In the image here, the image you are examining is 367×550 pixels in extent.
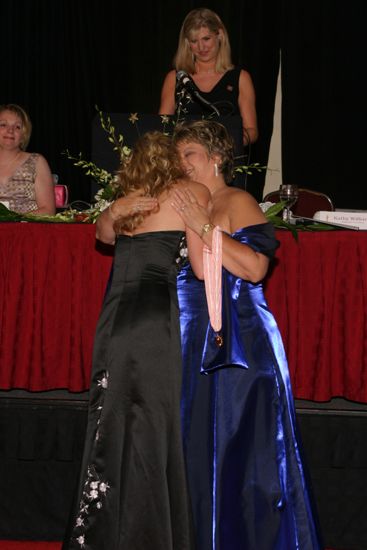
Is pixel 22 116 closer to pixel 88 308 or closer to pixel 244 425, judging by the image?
pixel 88 308

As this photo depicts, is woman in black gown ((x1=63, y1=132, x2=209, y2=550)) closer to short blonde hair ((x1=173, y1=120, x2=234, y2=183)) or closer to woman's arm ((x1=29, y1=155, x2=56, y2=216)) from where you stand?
short blonde hair ((x1=173, y1=120, x2=234, y2=183))

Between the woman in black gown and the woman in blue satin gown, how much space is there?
103 mm

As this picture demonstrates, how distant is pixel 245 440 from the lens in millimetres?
2781

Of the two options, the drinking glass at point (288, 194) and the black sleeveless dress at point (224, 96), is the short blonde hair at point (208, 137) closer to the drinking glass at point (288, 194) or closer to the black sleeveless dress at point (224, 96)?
the drinking glass at point (288, 194)

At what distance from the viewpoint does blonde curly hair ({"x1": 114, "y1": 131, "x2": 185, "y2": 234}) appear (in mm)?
2721

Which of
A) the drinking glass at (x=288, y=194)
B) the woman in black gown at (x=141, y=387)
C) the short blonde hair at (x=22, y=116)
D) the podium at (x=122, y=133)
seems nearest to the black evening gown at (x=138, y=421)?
the woman in black gown at (x=141, y=387)

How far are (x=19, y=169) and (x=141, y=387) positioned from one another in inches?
93.2

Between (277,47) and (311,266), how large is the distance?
151 inches

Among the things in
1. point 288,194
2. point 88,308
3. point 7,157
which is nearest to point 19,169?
point 7,157

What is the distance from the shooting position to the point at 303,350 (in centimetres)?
335

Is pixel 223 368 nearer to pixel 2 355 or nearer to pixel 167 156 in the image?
pixel 167 156

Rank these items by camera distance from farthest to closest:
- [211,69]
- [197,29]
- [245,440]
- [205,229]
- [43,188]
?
1. [43,188]
2. [211,69]
3. [197,29]
4. [245,440]
5. [205,229]

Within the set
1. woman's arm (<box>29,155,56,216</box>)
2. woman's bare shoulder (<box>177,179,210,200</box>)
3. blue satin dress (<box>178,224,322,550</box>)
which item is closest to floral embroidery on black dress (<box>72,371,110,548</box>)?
blue satin dress (<box>178,224,322,550</box>)

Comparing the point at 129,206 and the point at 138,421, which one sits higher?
the point at 129,206
